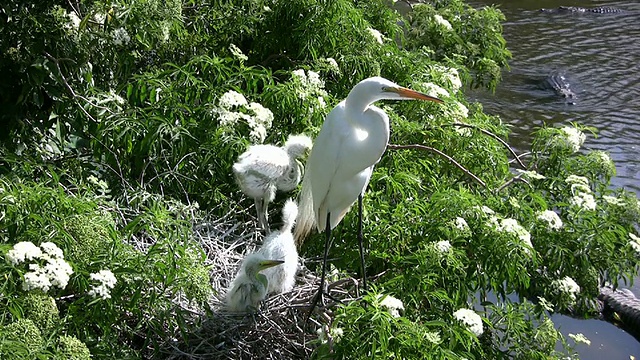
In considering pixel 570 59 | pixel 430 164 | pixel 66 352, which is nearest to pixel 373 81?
pixel 430 164

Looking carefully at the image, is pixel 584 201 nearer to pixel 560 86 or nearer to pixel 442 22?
pixel 442 22

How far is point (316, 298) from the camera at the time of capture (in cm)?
347

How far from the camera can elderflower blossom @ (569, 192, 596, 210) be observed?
381 cm

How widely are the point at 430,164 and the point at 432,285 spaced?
1.11 m

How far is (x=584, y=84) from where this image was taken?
10172mm

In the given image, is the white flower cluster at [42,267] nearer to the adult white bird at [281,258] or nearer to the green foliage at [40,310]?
the green foliage at [40,310]

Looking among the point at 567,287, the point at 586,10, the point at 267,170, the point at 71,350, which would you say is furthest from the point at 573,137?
the point at 586,10

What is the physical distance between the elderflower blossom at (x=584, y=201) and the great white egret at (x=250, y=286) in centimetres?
153

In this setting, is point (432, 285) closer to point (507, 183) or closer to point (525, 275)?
point (525, 275)

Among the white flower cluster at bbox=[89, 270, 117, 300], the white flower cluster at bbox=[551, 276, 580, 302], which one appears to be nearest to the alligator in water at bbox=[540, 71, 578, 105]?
the white flower cluster at bbox=[551, 276, 580, 302]

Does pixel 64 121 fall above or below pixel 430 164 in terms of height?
above

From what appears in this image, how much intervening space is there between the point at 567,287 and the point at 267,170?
152cm

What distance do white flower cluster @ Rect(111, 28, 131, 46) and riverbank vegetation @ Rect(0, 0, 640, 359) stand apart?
0.4 inches

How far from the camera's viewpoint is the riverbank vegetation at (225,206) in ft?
9.27
